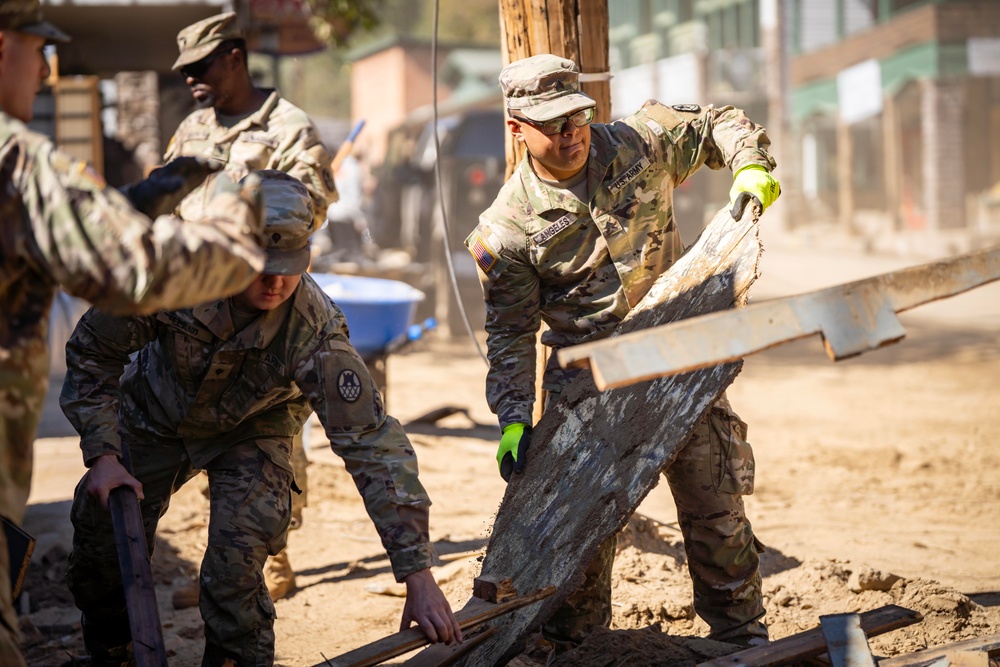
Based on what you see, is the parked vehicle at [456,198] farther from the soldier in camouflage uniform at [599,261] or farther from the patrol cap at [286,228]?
the patrol cap at [286,228]

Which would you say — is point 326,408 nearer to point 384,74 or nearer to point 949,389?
point 949,389

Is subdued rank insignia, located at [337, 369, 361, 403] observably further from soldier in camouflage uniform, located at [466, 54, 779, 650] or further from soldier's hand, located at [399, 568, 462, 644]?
soldier in camouflage uniform, located at [466, 54, 779, 650]

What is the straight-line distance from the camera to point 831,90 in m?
24.8

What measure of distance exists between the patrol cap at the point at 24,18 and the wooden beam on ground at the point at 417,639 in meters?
1.66

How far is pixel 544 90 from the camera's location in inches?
146

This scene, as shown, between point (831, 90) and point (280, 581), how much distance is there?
889 inches

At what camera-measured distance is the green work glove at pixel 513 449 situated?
3697 mm

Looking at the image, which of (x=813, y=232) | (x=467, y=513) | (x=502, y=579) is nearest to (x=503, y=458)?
(x=502, y=579)

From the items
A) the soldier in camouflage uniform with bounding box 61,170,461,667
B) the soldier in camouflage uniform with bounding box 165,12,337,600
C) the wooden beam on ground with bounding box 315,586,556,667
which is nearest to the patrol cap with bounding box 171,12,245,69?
the soldier in camouflage uniform with bounding box 165,12,337,600

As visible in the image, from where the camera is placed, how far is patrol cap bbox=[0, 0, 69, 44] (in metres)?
2.24

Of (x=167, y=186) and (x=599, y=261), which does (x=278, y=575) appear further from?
(x=167, y=186)

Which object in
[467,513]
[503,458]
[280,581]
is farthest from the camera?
[467,513]

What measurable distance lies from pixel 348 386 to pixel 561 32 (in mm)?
2003

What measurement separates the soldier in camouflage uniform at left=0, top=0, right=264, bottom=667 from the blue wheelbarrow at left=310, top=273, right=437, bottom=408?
4159mm
